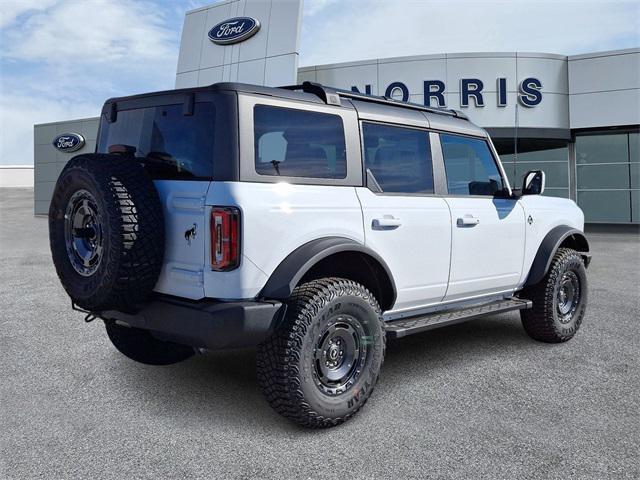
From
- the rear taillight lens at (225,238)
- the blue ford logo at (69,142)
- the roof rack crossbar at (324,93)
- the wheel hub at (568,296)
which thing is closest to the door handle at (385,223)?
the roof rack crossbar at (324,93)

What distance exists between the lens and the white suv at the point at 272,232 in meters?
3.08

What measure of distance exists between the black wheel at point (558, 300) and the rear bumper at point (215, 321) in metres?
3.01

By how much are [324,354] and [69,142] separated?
1136 inches

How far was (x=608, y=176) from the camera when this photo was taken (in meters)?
21.6

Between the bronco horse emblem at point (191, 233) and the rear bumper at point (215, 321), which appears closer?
the rear bumper at point (215, 321)

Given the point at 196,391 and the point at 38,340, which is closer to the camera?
the point at 196,391

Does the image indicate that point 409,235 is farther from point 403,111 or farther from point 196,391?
point 196,391

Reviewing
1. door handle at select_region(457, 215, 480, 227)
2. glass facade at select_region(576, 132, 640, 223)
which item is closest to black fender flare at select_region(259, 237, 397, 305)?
door handle at select_region(457, 215, 480, 227)

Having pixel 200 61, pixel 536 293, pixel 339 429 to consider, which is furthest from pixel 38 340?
pixel 200 61

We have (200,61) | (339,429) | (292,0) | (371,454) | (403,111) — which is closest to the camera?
(371,454)

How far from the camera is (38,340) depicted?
5.36 m

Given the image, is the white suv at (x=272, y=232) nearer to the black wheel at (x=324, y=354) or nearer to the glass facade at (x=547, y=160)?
the black wheel at (x=324, y=354)

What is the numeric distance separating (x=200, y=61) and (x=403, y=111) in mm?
18471

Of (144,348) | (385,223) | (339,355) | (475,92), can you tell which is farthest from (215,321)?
(475,92)
